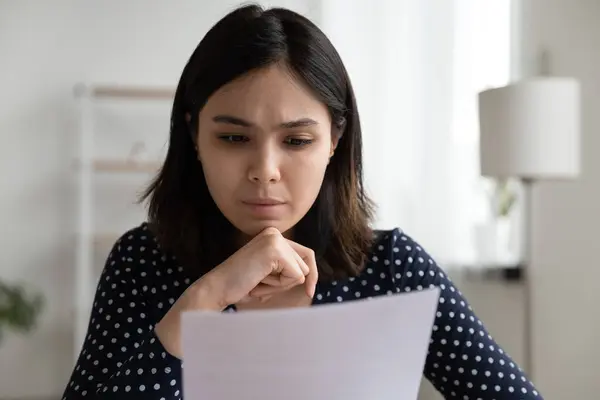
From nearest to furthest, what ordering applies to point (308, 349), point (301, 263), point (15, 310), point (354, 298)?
point (308, 349) → point (301, 263) → point (354, 298) → point (15, 310)

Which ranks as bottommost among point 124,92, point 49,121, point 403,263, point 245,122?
point 403,263

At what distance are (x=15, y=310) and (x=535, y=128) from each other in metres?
1.92

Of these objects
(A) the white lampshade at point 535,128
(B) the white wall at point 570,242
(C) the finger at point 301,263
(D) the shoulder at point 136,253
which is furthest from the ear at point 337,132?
(B) the white wall at point 570,242

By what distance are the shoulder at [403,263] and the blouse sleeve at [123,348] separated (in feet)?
1.19

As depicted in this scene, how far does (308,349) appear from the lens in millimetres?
551

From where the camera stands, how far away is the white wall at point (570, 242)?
2295 millimetres

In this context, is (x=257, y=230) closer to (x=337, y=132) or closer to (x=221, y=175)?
(x=221, y=175)

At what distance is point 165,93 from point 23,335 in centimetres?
117

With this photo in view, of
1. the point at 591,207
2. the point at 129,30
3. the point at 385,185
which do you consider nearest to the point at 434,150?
the point at 385,185

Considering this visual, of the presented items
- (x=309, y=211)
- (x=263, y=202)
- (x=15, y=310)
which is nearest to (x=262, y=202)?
(x=263, y=202)

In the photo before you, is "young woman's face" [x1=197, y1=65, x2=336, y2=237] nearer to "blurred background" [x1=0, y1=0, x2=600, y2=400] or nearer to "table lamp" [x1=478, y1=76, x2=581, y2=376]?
"table lamp" [x1=478, y1=76, x2=581, y2=376]

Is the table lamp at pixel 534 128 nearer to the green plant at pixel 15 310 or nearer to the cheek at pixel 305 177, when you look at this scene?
the cheek at pixel 305 177

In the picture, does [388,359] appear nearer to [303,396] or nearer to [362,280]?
[303,396]

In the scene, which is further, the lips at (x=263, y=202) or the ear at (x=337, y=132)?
the ear at (x=337, y=132)
